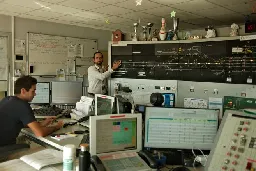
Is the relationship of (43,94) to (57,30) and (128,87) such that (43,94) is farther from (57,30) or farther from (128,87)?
(57,30)

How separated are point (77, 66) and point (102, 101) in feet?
12.6

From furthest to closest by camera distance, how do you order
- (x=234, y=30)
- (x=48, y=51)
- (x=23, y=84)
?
(x=48, y=51), (x=234, y=30), (x=23, y=84)

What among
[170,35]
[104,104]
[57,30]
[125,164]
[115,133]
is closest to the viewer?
[125,164]

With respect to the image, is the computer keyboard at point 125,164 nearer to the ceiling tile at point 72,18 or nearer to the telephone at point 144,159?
the telephone at point 144,159

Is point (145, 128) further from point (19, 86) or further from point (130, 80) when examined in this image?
point (130, 80)

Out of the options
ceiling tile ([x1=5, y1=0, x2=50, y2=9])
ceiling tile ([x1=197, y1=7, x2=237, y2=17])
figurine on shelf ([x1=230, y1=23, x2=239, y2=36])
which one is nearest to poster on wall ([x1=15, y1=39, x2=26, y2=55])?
ceiling tile ([x1=5, y1=0, x2=50, y2=9])

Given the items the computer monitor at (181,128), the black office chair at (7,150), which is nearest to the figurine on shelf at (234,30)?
the computer monitor at (181,128)

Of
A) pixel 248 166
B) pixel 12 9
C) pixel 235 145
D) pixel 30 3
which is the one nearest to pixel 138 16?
pixel 30 3

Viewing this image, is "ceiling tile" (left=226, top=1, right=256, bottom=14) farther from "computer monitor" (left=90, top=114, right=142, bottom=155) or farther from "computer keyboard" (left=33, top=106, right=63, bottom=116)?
"computer monitor" (left=90, top=114, right=142, bottom=155)

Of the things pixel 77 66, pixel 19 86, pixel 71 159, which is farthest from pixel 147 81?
pixel 77 66

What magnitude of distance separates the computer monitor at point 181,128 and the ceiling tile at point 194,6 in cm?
280

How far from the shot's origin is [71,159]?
1.65m

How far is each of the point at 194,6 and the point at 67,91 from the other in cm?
248

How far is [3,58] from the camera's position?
212 inches
